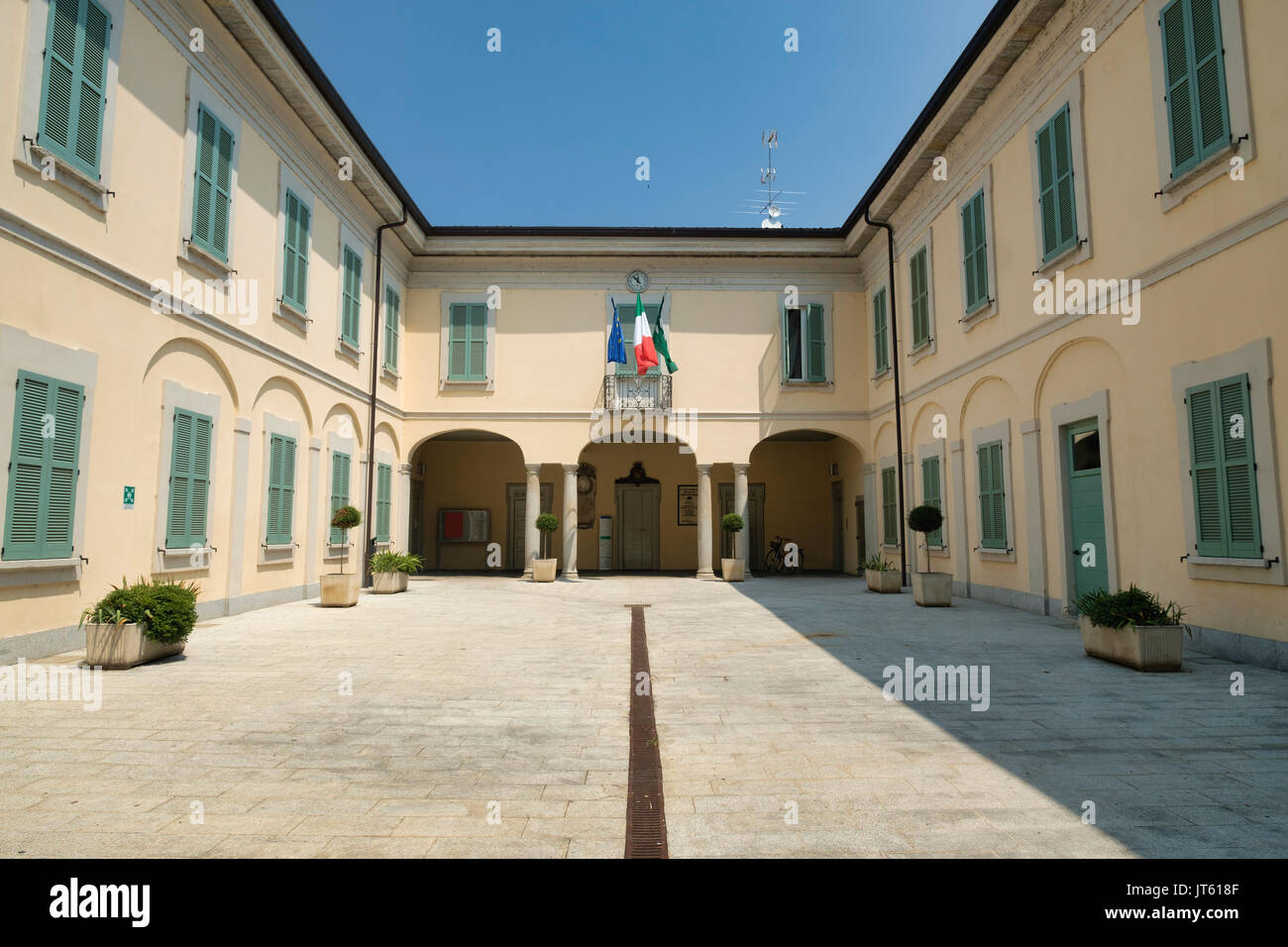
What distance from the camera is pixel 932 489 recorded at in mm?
14281

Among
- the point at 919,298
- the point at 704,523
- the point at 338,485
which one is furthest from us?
the point at 704,523

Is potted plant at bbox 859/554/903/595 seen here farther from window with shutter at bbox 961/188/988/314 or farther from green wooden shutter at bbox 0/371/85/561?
green wooden shutter at bbox 0/371/85/561

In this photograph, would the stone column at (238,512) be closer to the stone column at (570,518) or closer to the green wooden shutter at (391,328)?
the green wooden shutter at (391,328)

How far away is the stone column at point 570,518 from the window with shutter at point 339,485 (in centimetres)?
523

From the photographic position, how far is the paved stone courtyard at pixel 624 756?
3068 mm

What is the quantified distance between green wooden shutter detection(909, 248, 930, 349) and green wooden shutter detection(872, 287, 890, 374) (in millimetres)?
1466

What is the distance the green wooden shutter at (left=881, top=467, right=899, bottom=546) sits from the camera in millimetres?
16328

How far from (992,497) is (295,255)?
1211 centimetres

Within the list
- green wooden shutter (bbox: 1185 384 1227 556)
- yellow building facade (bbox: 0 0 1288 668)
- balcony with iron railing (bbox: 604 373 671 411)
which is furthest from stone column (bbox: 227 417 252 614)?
green wooden shutter (bbox: 1185 384 1227 556)

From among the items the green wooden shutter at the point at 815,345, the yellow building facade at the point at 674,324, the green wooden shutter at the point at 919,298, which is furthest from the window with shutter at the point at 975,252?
the green wooden shutter at the point at 815,345

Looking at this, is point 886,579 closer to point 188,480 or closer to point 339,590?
point 339,590

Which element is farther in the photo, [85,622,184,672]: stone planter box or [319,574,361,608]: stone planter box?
[319,574,361,608]: stone planter box

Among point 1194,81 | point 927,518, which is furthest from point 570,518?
point 1194,81
